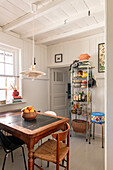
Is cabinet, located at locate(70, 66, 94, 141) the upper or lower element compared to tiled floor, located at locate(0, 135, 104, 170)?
upper

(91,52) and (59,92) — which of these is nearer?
(91,52)

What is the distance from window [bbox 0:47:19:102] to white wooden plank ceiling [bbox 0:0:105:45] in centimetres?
59

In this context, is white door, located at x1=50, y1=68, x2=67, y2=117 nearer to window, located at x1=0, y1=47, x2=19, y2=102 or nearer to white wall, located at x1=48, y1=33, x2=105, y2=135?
white wall, located at x1=48, y1=33, x2=105, y2=135

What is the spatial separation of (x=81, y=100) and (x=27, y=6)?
→ 245 centimetres

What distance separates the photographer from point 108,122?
1.23 metres

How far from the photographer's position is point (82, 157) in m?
2.41

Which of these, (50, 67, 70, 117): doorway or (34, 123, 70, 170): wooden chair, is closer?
(34, 123, 70, 170): wooden chair

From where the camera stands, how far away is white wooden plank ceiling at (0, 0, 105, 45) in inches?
80.8

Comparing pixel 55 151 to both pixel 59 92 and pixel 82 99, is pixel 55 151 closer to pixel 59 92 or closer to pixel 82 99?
pixel 82 99

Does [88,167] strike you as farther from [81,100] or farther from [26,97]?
[26,97]

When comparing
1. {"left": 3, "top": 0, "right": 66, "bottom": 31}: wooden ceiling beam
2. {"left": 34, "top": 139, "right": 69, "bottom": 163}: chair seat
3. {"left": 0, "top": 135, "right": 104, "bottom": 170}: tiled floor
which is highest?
{"left": 3, "top": 0, "right": 66, "bottom": 31}: wooden ceiling beam

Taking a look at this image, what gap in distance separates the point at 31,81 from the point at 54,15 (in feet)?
6.55

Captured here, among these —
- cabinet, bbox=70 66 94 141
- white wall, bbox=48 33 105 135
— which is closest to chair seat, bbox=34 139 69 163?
cabinet, bbox=70 66 94 141

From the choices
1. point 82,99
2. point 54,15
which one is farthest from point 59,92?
point 54,15
